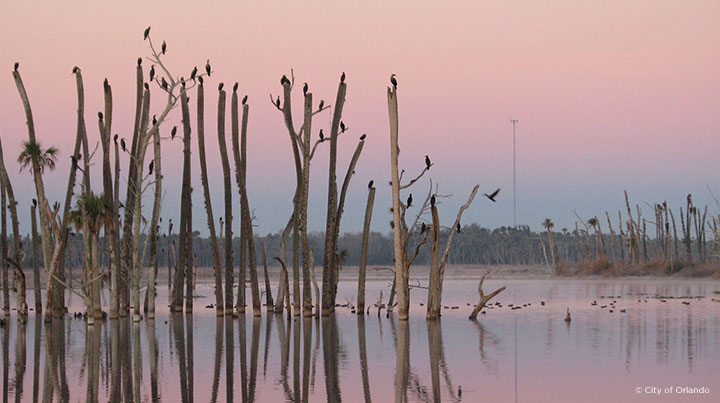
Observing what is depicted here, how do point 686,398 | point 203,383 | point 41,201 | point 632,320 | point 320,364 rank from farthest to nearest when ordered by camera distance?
point 632,320, point 41,201, point 320,364, point 203,383, point 686,398

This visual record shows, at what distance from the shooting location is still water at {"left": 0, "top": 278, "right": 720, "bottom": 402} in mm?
16172

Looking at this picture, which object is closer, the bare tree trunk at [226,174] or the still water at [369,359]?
the still water at [369,359]

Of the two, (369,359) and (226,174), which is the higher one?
(226,174)

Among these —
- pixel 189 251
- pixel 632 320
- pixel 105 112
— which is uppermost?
pixel 105 112

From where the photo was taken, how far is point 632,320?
104 feet

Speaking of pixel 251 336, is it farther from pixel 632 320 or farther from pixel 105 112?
pixel 632 320

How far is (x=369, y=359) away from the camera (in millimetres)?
21172

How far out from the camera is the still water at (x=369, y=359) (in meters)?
16.2

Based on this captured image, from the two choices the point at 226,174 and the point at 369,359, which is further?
the point at 226,174

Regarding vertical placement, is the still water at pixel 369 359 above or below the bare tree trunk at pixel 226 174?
below

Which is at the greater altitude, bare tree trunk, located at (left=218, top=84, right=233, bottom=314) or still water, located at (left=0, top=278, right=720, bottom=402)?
bare tree trunk, located at (left=218, top=84, right=233, bottom=314)

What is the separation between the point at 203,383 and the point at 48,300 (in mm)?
13550

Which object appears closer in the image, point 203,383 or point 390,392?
point 390,392

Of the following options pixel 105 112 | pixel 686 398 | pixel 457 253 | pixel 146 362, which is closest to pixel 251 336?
pixel 146 362
